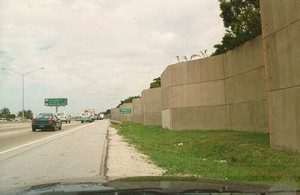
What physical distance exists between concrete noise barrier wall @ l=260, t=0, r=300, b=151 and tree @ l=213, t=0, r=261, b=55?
33.0 ft

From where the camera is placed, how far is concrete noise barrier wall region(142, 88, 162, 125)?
48.9 m

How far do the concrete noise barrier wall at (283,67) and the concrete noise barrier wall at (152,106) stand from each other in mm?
33285

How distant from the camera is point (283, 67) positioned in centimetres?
1352

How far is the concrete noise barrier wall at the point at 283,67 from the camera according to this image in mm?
12742

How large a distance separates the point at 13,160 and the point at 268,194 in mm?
11617

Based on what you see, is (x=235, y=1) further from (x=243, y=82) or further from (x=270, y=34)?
(x=270, y=34)

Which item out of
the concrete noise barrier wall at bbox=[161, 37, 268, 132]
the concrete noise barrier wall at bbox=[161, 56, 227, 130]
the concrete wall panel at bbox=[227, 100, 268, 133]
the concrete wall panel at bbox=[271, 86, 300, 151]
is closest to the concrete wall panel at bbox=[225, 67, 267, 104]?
the concrete noise barrier wall at bbox=[161, 37, 268, 132]

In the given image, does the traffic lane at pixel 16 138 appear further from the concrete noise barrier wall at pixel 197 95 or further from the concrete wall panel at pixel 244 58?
the concrete wall panel at pixel 244 58

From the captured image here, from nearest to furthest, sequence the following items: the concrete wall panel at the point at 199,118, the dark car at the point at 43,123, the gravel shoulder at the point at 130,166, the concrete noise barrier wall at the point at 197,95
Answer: the gravel shoulder at the point at 130,166, the concrete wall panel at the point at 199,118, the concrete noise barrier wall at the point at 197,95, the dark car at the point at 43,123

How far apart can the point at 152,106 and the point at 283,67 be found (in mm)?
38141

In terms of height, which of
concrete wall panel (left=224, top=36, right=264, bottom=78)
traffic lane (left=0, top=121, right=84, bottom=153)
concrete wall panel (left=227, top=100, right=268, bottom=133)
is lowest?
traffic lane (left=0, top=121, right=84, bottom=153)

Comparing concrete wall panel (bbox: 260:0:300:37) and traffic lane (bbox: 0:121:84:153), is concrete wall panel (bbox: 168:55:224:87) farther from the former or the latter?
concrete wall panel (bbox: 260:0:300:37)

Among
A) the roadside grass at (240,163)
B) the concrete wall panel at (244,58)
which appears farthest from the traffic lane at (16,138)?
the concrete wall panel at (244,58)

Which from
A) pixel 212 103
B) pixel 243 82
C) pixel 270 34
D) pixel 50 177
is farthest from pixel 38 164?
pixel 212 103
